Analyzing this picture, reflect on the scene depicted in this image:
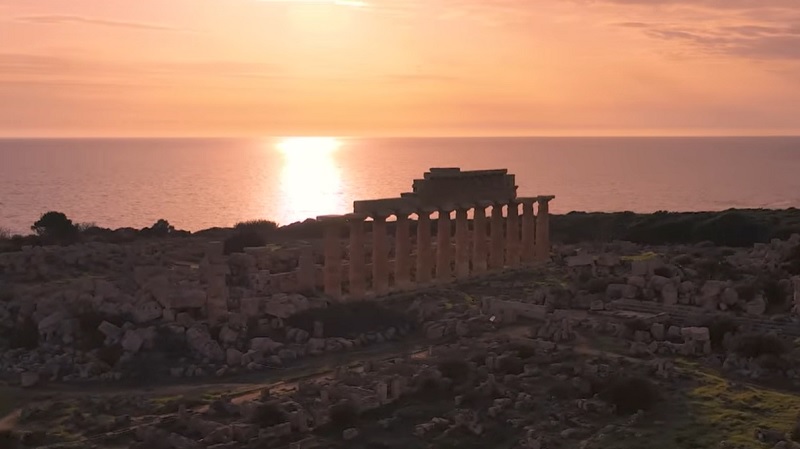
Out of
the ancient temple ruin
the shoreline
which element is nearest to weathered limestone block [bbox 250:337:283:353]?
the ancient temple ruin

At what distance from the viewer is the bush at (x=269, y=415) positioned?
67.5ft

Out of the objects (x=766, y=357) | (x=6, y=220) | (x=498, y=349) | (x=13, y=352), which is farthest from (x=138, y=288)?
(x=6, y=220)

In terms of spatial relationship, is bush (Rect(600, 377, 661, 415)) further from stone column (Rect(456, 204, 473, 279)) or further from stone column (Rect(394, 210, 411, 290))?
stone column (Rect(456, 204, 473, 279))

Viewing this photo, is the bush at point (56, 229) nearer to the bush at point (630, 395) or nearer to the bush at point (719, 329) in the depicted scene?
the bush at point (719, 329)

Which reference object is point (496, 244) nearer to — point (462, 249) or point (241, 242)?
point (462, 249)

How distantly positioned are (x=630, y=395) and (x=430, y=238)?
1867cm

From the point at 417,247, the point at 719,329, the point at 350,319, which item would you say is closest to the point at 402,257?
the point at 417,247

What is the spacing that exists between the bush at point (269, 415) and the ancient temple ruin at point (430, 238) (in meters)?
13.3

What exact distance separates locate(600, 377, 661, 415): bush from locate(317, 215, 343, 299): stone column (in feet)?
46.5

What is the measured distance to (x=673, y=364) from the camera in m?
25.4

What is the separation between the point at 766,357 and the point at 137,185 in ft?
539

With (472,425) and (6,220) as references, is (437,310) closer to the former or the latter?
(472,425)

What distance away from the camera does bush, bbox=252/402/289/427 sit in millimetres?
20578

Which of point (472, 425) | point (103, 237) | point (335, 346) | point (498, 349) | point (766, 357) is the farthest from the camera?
point (103, 237)
